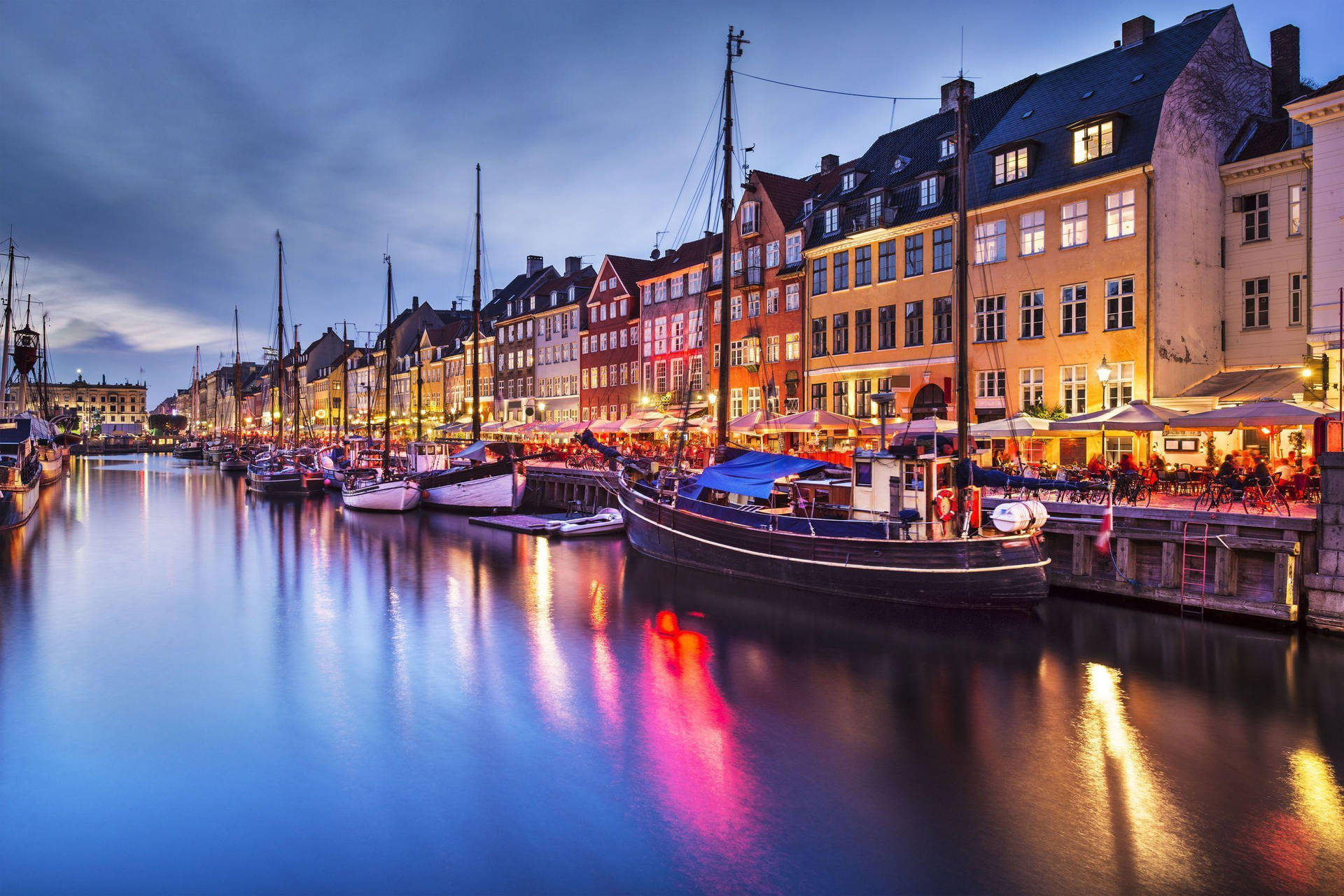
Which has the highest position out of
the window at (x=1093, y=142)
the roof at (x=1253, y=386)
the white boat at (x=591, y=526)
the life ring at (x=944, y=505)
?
the window at (x=1093, y=142)

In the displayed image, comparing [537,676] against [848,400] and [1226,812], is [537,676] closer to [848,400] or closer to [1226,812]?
[1226,812]

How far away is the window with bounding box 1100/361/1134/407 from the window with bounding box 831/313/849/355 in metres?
12.9

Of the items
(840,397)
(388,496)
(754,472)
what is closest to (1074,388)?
(840,397)

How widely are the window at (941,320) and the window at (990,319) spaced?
129 centimetres

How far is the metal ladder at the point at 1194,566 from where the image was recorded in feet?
57.3

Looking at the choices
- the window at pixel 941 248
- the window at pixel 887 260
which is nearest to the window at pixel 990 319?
the window at pixel 941 248

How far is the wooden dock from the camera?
1638cm

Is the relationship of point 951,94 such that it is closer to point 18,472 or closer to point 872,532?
point 872,532

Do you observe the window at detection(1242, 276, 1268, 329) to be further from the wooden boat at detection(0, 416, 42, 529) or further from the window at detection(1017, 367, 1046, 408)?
the wooden boat at detection(0, 416, 42, 529)

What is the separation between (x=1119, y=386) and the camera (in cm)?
2878

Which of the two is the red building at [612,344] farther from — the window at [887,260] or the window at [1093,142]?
the window at [1093,142]

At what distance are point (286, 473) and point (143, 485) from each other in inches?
671

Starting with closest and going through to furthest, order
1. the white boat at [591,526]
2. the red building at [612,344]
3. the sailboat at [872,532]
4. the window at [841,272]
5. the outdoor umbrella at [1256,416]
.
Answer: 1. the sailboat at [872,532]
2. the outdoor umbrella at [1256,416]
3. the white boat at [591,526]
4. the window at [841,272]
5. the red building at [612,344]

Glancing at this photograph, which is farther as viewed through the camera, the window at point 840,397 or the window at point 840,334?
the window at point 840,334
